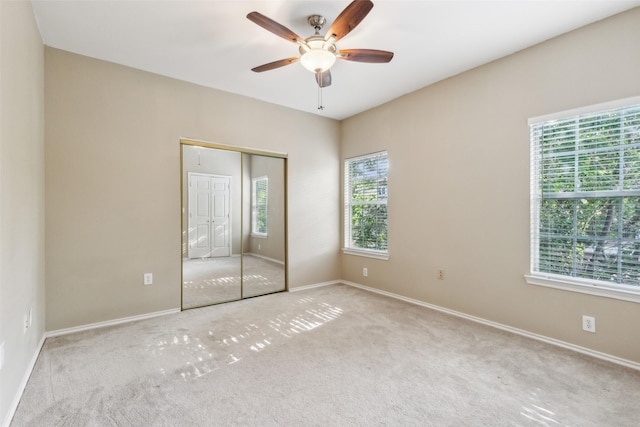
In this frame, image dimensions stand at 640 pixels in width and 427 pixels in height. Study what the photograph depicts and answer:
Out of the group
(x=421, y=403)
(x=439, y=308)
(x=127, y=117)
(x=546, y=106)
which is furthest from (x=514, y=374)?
(x=127, y=117)

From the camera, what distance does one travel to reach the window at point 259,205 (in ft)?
13.6

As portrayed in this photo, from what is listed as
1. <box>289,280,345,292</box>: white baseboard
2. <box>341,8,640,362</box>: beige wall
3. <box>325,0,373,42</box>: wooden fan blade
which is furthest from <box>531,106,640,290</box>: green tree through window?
<box>289,280,345,292</box>: white baseboard

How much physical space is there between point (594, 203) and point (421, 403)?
7.04 feet

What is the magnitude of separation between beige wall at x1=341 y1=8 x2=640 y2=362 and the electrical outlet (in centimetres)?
3

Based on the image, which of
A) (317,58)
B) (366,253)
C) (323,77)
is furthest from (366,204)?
(317,58)

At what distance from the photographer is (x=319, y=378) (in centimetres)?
212

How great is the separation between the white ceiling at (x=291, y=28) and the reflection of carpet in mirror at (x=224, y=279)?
224 cm

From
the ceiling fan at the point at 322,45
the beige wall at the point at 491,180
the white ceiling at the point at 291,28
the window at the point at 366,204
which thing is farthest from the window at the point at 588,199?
the window at the point at 366,204

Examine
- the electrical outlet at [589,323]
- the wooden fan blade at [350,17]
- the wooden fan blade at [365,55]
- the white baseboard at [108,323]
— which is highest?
the wooden fan blade at [350,17]

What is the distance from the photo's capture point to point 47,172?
110 inches

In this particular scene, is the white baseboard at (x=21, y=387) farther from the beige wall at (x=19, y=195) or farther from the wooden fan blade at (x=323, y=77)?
the wooden fan blade at (x=323, y=77)

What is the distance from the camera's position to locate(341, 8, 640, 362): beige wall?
2371mm

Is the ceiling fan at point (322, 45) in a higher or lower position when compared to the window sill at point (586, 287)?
higher

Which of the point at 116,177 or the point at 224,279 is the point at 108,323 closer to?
the point at 224,279
